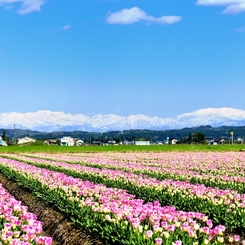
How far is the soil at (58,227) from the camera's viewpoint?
Result: 8619 millimetres

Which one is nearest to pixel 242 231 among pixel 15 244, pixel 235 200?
pixel 235 200

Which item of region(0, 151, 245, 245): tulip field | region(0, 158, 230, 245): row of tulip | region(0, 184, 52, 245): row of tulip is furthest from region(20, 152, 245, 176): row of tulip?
region(0, 184, 52, 245): row of tulip

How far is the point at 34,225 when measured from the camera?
685 centimetres

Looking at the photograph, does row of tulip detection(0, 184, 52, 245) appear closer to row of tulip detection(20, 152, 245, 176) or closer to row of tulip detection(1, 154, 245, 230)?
row of tulip detection(1, 154, 245, 230)

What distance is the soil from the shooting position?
339 inches

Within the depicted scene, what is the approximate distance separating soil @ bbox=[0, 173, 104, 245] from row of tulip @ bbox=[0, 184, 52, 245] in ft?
4.17

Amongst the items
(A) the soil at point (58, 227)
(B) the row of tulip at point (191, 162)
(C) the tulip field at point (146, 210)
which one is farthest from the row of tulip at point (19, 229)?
(B) the row of tulip at point (191, 162)

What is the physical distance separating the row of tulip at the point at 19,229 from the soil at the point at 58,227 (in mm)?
1272

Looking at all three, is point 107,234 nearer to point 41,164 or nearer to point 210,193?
point 210,193

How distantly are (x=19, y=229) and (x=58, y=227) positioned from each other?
122 inches

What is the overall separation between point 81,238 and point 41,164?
767 inches

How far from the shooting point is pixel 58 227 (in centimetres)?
1030

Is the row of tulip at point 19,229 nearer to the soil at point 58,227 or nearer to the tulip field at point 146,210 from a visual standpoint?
the tulip field at point 146,210

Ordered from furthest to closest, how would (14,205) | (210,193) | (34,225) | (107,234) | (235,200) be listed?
1. (210,193)
2. (235,200)
3. (14,205)
4. (107,234)
5. (34,225)
